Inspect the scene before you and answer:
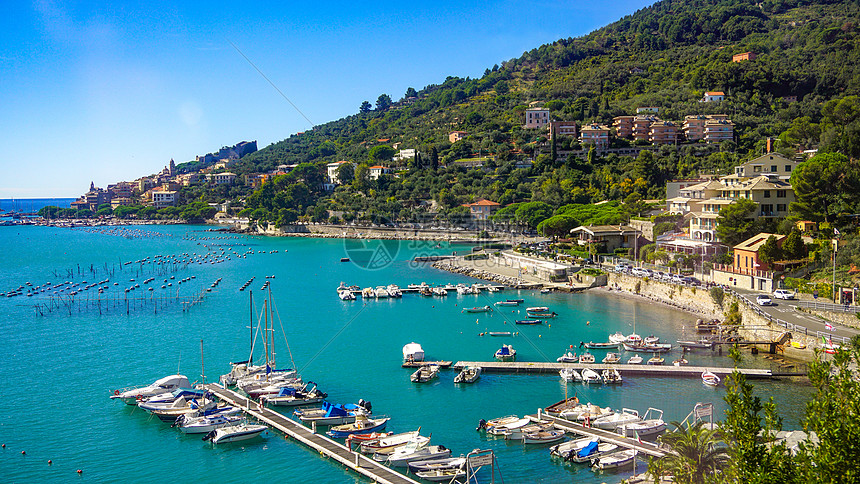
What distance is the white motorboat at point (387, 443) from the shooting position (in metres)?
15.6

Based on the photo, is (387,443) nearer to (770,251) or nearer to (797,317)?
(797,317)

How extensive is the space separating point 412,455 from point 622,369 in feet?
30.8

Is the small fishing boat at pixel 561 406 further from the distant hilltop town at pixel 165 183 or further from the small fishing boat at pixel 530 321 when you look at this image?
the distant hilltop town at pixel 165 183

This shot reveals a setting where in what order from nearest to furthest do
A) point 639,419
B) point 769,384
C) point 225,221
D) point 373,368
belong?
point 639,419, point 769,384, point 373,368, point 225,221

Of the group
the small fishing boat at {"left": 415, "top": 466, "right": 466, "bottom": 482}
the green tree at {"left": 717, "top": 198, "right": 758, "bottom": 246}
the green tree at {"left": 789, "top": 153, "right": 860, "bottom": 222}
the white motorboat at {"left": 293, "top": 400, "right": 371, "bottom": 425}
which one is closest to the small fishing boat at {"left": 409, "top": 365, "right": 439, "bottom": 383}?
the white motorboat at {"left": 293, "top": 400, "right": 371, "bottom": 425}

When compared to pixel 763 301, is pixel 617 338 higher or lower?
lower

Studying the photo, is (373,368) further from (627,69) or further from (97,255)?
(627,69)

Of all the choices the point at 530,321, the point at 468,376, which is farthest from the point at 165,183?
the point at 468,376

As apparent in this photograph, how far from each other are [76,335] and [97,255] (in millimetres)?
40068

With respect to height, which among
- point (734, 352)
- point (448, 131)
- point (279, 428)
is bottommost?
point (279, 428)

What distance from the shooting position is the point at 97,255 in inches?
2562

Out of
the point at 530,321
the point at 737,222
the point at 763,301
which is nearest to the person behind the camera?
the point at 763,301

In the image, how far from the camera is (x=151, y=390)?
1970 centimetres

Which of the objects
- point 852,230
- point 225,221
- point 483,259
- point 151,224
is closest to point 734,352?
point 852,230
